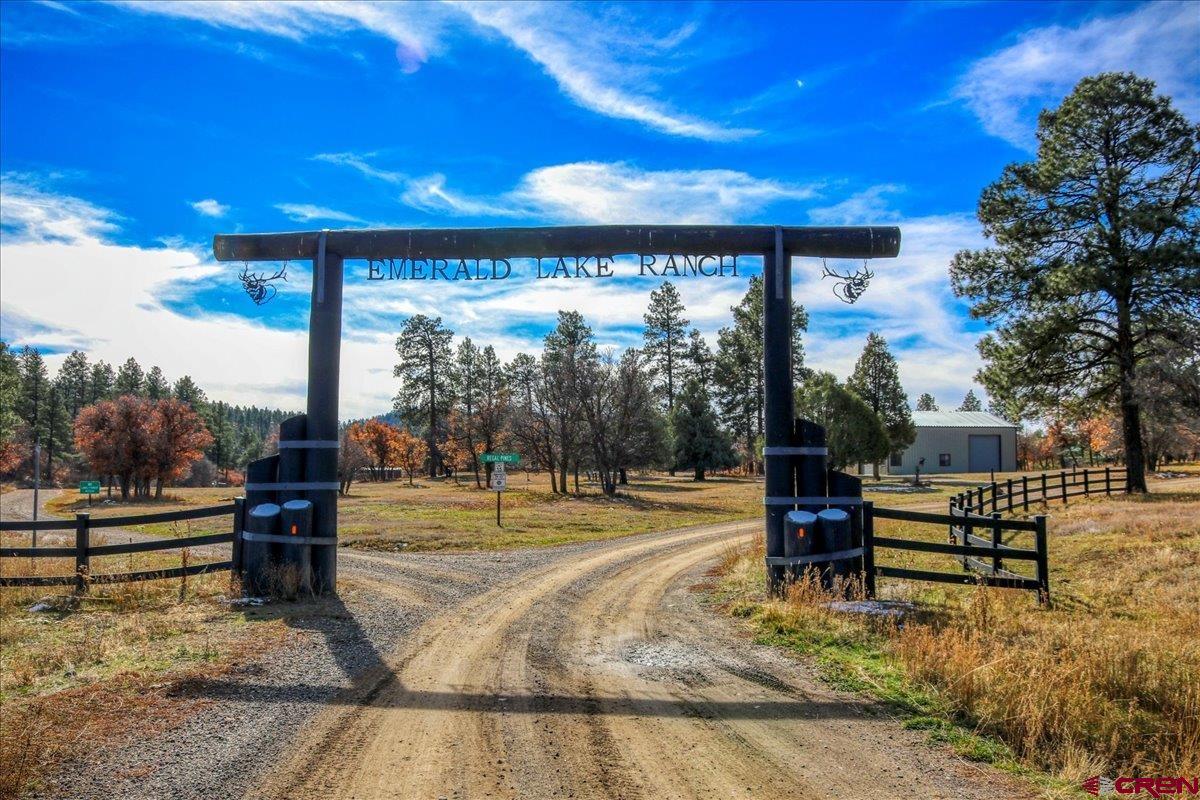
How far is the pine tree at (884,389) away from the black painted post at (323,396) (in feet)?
185

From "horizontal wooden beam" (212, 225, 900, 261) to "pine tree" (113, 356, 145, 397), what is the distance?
370 feet

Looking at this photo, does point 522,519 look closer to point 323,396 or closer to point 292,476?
point 292,476

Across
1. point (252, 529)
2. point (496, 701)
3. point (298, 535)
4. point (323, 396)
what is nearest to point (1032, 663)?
point (496, 701)

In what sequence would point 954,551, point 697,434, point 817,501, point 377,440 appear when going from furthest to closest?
point 377,440 → point 697,434 → point 954,551 → point 817,501

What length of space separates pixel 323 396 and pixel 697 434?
2254 inches

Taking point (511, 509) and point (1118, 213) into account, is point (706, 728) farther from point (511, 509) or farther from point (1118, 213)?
point (511, 509)

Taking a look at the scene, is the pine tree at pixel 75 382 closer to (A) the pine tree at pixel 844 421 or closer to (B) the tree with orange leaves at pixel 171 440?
(B) the tree with orange leaves at pixel 171 440

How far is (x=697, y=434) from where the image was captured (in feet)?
220

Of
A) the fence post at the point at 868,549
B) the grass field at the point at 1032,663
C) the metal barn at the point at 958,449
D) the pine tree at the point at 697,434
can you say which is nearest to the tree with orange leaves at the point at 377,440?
the pine tree at the point at 697,434

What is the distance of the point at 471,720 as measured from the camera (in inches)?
232

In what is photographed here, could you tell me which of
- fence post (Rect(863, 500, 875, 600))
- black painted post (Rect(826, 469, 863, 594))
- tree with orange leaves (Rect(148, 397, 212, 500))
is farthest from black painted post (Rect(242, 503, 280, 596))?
tree with orange leaves (Rect(148, 397, 212, 500))

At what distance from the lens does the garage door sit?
73812mm

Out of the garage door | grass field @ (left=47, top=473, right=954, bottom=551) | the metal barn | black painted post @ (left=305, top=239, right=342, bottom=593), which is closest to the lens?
black painted post @ (left=305, top=239, right=342, bottom=593)

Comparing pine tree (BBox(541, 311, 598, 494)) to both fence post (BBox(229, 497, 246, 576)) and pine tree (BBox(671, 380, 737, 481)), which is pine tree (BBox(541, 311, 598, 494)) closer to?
pine tree (BBox(671, 380, 737, 481))
